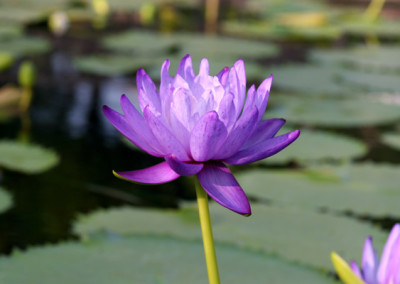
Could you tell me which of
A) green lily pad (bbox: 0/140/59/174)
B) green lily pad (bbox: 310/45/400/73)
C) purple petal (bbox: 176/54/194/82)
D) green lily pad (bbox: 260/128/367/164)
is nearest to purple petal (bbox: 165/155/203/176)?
purple petal (bbox: 176/54/194/82)

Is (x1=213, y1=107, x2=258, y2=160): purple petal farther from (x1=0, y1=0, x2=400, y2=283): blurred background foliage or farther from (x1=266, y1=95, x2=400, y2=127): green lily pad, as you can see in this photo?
(x1=266, y1=95, x2=400, y2=127): green lily pad

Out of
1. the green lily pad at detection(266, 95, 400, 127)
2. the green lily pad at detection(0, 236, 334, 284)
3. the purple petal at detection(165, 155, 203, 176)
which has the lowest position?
the green lily pad at detection(266, 95, 400, 127)

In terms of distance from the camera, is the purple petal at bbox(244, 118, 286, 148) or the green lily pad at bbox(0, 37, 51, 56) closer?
the purple petal at bbox(244, 118, 286, 148)

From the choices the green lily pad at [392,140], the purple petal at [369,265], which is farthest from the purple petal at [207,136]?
the green lily pad at [392,140]

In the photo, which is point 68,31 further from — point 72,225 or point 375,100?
point 72,225

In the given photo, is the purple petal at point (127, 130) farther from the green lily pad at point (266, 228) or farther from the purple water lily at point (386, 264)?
the green lily pad at point (266, 228)

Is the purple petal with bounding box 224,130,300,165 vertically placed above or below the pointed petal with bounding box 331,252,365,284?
above
